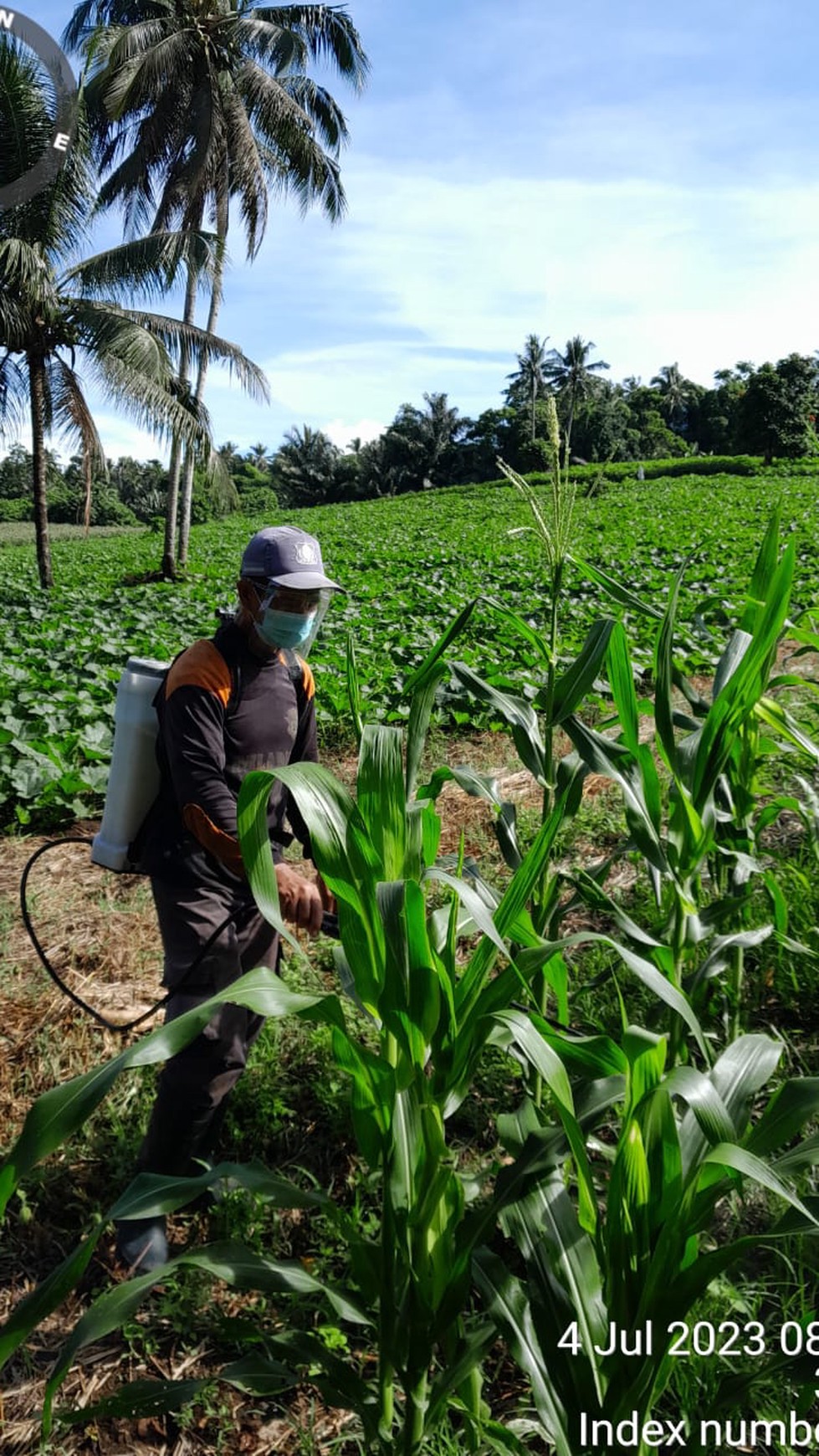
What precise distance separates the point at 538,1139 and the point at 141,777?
1.40m

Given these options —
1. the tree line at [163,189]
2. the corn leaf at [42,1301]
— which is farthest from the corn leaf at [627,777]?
the tree line at [163,189]

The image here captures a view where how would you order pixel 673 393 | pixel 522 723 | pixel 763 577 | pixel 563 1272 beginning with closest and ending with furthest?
pixel 563 1272 → pixel 763 577 → pixel 522 723 → pixel 673 393

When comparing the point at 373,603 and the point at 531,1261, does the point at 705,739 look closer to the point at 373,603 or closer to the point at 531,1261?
the point at 531,1261

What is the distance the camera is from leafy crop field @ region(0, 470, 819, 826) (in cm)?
527

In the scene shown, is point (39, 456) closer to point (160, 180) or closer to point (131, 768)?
point (160, 180)

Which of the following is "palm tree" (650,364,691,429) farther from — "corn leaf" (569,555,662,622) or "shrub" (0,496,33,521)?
"corn leaf" (569,555,662,622)

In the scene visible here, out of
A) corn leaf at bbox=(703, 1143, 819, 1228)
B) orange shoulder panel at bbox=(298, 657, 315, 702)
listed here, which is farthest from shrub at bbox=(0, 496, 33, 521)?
corn leaf at bbox=(703, 1143, 819, 1228)

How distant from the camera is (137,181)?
1725 centimetres

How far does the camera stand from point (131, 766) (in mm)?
2191

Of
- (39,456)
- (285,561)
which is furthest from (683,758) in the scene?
(39,456)

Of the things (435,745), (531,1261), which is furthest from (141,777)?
(435,745)

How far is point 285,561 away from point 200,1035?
120cm

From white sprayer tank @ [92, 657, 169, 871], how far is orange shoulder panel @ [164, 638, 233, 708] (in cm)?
10

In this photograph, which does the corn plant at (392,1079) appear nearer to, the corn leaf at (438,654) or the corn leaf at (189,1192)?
the corn leaf at (189,1192)
